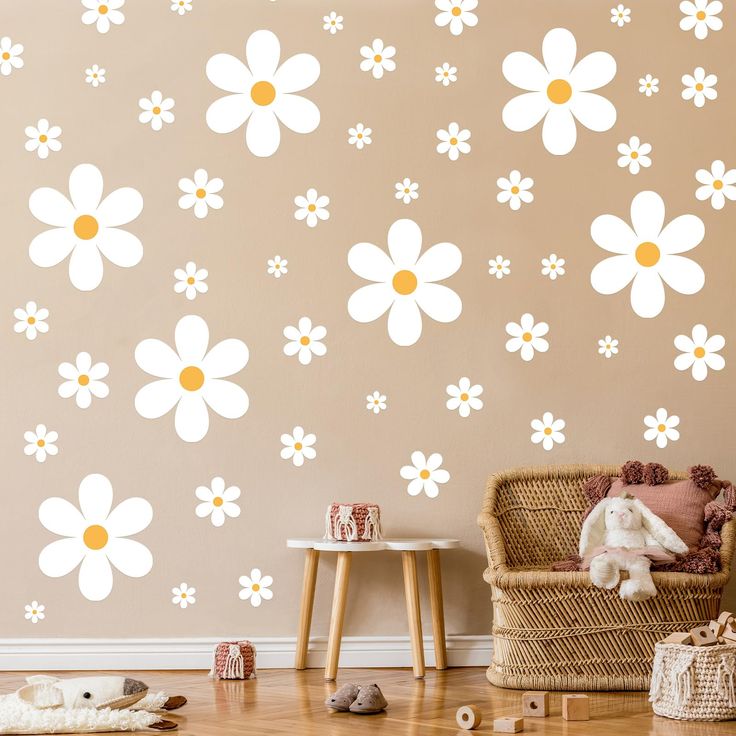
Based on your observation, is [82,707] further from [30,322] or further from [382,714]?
[30,322]

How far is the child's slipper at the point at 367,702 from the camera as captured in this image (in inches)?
93.7

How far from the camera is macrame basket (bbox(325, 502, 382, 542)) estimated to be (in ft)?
9.87

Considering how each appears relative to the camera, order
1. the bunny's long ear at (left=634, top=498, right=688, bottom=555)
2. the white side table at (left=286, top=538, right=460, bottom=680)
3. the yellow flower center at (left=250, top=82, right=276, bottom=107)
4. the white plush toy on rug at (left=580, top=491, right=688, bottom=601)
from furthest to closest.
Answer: the yellow flower center at (left=250, top=82, right=276, bottom=107) → the white side table at (left=286, top=538, right=460, bottom=680) → the bunny's long ear at (left=634, top=498, right=688, bottom=555) → the white plush toy on rug at (left=580, top=491, right=688, bottom=601)

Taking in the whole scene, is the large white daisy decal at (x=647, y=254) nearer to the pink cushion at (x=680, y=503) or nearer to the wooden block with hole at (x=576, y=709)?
the pink cushion at (x=680, y=503)

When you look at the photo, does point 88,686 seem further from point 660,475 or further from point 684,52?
point 684,52

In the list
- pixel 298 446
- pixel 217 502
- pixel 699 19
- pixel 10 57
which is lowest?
pixel 217 502

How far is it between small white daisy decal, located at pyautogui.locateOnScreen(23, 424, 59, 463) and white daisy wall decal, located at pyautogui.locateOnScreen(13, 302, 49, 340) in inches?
12.2

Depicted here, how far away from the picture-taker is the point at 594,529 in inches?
119

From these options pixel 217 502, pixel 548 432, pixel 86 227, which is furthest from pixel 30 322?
pixel 548 432

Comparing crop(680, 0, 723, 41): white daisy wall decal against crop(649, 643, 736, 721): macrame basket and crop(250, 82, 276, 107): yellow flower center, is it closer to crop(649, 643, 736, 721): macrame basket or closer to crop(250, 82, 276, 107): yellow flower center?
crop(250, 82, 276, 107): yellow flower center

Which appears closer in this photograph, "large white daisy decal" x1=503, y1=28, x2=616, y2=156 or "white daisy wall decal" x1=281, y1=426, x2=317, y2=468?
"white daisy wall decal" x1=281, y1=426, x2=317, y2=468

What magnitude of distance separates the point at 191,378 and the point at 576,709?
167cm

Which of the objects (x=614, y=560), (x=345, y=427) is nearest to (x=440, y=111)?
(x=345, y=427)

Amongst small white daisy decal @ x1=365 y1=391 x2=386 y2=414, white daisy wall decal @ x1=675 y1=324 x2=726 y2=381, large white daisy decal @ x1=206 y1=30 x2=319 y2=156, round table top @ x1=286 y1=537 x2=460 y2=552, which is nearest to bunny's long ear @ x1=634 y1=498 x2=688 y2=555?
round table top @ x1=286 y1=537 x2=460 y2=552
